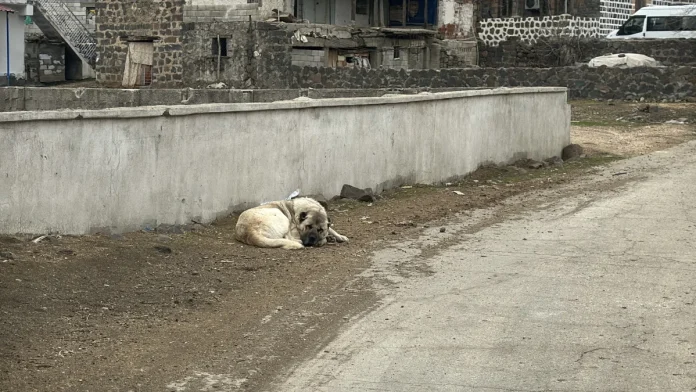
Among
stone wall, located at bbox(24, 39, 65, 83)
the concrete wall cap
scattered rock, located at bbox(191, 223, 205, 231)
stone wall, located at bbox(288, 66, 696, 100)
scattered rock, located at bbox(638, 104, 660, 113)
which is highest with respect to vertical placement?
stone wall, located at bbox(24, 39, 65, 83)

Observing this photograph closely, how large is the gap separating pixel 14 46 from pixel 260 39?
9.99 m

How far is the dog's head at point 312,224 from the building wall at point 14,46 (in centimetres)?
3115

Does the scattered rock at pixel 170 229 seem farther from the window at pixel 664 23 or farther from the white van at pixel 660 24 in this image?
the window at pixel 664 23

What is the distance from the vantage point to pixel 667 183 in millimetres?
16453

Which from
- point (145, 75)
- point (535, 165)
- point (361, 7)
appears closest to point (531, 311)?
point (535, 165)

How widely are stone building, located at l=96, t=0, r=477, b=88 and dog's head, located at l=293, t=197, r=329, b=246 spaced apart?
2502 cm

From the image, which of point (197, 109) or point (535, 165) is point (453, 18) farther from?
point (197, 109)

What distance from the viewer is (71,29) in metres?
43.8

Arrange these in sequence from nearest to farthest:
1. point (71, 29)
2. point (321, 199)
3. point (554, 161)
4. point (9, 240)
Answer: point (9, 240) → point (321, 199) → point (554, 161) → point (71, 29)

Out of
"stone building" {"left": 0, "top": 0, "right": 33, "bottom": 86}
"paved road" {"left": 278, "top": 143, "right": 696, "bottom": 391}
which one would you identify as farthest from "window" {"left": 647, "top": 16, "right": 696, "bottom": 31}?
"paved road" {"left": 278, "top": 143, "right": 696, "bottom": 391}

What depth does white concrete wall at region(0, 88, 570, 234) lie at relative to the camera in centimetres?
973

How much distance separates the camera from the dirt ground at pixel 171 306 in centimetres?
680

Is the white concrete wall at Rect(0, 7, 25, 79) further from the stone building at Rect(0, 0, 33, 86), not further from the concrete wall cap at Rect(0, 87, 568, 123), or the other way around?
the concrete wall cap at Rect(0, 87, 568, 123)

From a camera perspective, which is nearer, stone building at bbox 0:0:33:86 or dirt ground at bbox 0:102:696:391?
dirt ground at bbox 0:102:696:391
